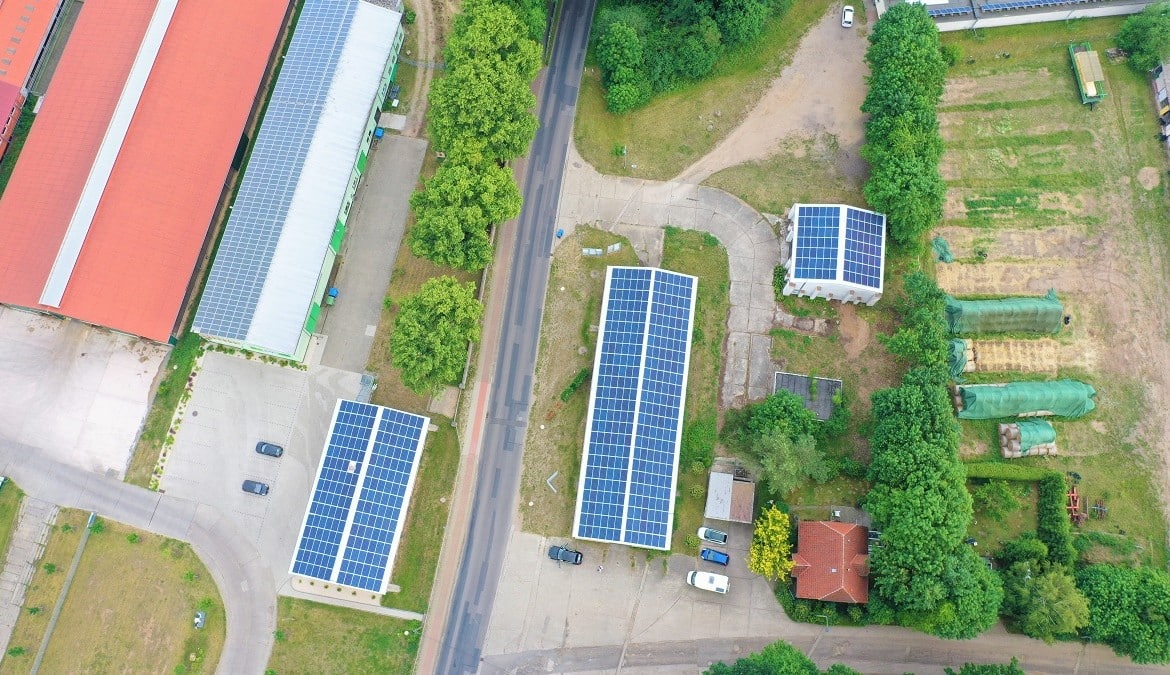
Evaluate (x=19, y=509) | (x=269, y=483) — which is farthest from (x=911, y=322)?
(x=19, y=509)

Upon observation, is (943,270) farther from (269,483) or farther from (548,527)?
(269,483)

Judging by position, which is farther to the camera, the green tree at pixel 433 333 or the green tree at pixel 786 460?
the green tree at pixel 433 333

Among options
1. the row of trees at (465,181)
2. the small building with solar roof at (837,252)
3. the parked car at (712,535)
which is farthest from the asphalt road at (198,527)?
the small building with solar roof at (837,252)

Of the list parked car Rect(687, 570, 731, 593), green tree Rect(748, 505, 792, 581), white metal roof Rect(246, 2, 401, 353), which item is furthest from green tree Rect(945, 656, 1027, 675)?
white metal roof Rect(246, 2, 401, 353)

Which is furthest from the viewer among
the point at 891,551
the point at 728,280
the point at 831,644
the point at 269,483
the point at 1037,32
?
the point at 1037,32

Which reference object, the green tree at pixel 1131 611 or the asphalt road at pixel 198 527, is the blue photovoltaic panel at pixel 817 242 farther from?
the asphalt road at pixel 198 527

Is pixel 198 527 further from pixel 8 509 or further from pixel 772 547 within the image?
pixel 772 547

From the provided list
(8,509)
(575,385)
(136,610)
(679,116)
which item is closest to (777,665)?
(575,385)
